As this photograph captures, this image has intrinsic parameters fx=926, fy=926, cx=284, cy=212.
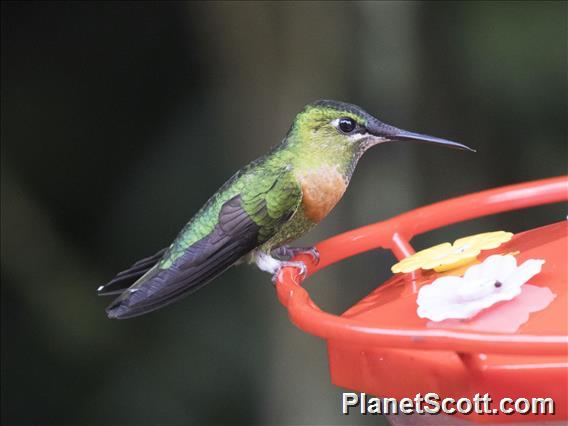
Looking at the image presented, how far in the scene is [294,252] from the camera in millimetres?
2619

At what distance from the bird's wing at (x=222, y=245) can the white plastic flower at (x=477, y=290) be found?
73 cm

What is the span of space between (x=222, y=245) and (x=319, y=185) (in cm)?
33

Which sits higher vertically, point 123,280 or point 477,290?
point 477,290

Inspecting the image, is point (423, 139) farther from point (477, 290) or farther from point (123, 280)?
point (123, 280)

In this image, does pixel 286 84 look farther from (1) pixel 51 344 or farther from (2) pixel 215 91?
(1) pixel 51 344

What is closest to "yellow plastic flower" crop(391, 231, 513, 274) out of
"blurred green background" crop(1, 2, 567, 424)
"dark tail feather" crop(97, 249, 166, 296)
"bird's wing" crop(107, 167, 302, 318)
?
"bird's wing" crop(107, 167, 302, 318)

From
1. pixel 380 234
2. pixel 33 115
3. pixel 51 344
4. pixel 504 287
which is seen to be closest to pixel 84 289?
pixel 51 344

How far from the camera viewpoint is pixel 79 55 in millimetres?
4523

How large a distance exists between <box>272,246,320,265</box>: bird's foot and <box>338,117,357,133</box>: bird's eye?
1.14 feet

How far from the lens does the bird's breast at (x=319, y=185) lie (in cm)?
260

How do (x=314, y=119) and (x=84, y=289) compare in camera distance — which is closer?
(x=314, y=119)

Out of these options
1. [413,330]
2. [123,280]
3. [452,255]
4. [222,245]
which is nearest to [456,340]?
[413,330]

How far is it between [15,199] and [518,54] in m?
2.43

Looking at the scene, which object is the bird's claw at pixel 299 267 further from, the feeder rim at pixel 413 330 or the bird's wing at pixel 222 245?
the bird's wing at pixel 222 245
